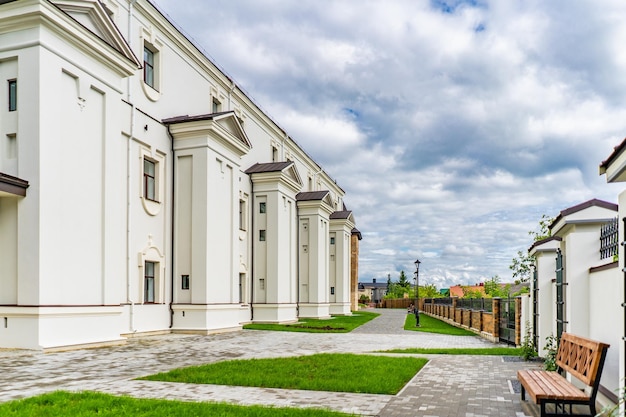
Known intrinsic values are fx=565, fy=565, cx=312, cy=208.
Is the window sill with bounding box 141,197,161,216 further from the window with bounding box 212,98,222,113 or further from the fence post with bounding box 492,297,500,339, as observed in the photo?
the fence post with bounding box 492,297,500,339

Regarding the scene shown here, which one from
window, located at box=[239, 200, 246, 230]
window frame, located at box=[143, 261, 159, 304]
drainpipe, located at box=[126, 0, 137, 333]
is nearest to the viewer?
drainpipe, located at box=[126, 0, 137, 333]

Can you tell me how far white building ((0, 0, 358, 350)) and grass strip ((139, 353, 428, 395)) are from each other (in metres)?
5.19

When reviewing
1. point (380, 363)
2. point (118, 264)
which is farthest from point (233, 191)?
point (380, 363)

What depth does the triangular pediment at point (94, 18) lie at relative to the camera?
15.4 meters

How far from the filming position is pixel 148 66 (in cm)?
2109

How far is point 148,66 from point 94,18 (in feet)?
16.8

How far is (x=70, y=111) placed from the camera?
1489 centimetres

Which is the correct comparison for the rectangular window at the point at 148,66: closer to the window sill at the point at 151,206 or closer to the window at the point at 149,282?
the window sill at the point at 151,206

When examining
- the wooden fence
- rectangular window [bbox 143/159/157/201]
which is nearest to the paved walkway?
the wooden fence

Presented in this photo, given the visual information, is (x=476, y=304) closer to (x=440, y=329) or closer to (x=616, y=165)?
(x=440, y=329)

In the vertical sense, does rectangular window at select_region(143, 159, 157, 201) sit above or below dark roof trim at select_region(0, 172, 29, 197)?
above

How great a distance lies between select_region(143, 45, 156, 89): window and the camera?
20.7 m

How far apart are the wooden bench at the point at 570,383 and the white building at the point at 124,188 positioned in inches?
434

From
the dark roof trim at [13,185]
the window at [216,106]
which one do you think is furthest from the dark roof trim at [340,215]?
the dark roof trim at [13,185]
